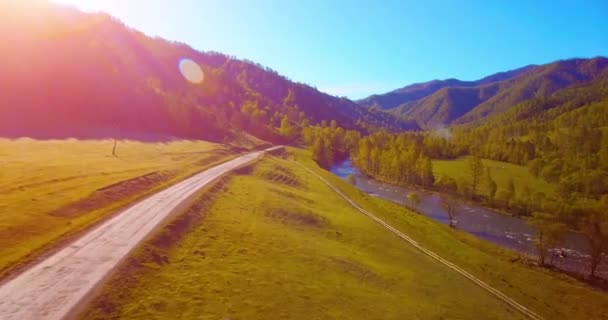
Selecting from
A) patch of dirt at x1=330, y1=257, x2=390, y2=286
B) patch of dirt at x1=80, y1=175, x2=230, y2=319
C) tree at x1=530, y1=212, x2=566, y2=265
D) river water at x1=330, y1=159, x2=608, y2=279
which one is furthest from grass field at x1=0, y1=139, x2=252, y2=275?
river water at x1=330, y1=159, x2=608, y2=279

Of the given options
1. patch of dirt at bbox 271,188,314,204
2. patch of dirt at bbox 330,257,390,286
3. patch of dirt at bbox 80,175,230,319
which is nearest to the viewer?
patch of dirt at bbox 80,175,230,319

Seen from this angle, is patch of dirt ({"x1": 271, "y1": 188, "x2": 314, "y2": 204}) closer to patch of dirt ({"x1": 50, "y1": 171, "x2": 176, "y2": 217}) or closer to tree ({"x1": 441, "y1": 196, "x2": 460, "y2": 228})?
patch of dirt ({"x1": 50, "y1": 171, "x2": 176, "y2": 217})

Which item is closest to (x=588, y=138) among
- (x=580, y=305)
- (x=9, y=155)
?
(x=580, y=305)

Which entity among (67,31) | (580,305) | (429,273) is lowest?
(580,305)

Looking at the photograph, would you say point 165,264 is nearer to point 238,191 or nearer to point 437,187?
point 238,191

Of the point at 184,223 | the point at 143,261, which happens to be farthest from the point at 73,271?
the point at 184,223

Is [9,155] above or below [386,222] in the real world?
above
